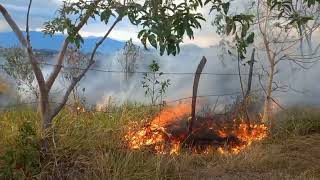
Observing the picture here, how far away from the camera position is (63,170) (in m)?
6.67

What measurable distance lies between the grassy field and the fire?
32cm

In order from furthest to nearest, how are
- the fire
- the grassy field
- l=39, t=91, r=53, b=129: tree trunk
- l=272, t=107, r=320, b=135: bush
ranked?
l=272, t=107, r=320, b=135: bush → the fire → l=39, t=91, r=53, b=129: tree trunk → the grassy field

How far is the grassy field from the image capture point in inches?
255

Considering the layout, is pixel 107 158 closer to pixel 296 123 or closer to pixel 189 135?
pixel 189 135

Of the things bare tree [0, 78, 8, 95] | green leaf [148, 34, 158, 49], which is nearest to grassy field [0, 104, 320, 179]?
green leaf [148, 34, 158, 49]

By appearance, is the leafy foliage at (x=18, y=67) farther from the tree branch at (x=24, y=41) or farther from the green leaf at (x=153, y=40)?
the green leaf at (x=153, y=40)

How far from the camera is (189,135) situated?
989cm

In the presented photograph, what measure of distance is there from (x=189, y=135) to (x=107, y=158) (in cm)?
328

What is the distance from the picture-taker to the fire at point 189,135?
8.71 meters

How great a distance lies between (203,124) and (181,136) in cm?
67

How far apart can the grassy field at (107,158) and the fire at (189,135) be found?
0.32 metres

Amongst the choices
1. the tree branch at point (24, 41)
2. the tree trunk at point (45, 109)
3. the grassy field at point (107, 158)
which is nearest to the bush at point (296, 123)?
the grassy field at point (107, 158)

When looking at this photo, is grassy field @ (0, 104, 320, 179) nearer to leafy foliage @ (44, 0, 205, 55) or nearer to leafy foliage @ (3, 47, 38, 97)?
leafy foliage @ (44, 0, 205, 55)

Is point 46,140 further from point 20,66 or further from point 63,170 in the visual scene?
point 20,66
